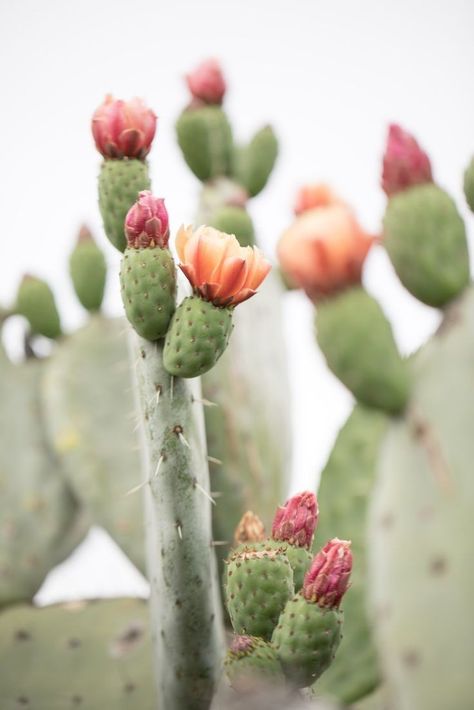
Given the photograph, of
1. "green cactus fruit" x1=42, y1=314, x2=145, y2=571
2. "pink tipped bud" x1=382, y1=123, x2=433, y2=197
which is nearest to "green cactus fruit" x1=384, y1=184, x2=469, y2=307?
"pink tipped bud" x1=382, y1=123, x2=433, y2=197

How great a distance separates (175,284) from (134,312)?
6 centimetres

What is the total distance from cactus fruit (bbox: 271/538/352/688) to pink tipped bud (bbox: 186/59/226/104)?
1.26 m

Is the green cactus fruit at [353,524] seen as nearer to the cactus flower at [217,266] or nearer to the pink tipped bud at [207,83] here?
the cactus flower at [217,266]

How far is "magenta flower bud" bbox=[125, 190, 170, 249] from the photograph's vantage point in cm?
109

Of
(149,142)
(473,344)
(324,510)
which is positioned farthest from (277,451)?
(473,344)

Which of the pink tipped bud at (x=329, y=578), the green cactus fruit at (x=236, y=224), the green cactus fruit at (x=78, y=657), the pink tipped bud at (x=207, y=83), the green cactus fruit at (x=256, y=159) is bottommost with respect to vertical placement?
the green cactus fruit at (x=78, y=657)

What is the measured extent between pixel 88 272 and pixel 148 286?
1.11m

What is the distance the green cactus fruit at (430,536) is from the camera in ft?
2.60

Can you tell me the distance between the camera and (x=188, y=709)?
143 centimetres

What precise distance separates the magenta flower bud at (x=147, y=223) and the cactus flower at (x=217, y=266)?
5cm

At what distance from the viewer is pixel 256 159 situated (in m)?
2.12

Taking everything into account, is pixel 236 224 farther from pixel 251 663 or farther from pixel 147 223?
pixel 251 663

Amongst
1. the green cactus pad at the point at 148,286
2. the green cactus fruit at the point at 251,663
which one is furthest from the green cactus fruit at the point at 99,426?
the green cactus fruit at the point at 251,663

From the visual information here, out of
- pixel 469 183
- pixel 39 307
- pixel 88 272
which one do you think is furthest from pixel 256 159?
pixel 469 183
